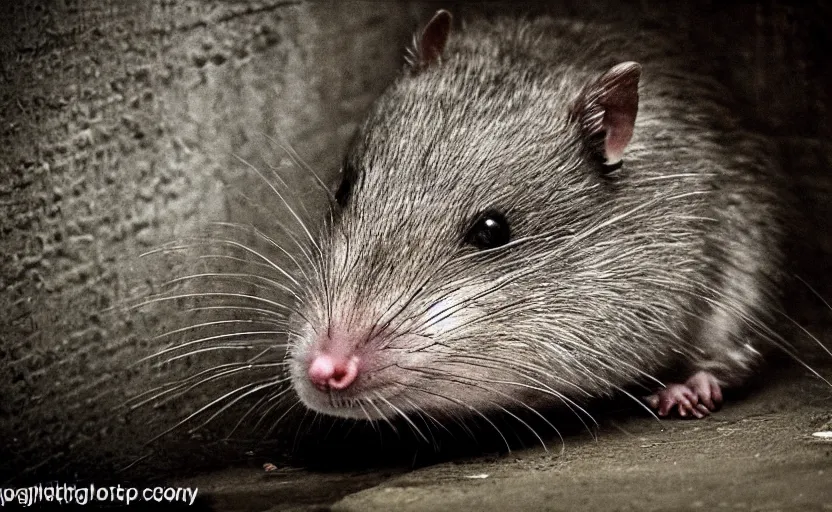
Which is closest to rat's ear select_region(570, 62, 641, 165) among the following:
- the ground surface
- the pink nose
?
the ground surface

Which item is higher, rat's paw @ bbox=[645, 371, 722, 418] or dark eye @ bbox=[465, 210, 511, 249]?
dark eye @ bbox=[465, 210, 511, 249]

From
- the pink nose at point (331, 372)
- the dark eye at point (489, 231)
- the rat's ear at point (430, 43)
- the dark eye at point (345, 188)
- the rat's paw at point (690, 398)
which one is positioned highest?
the rat's ear at point (430, 43)

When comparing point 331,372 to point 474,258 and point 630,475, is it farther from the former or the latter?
point 630,475

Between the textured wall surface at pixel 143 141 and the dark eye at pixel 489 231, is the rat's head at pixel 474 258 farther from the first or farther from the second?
the textured wall surface at pixel 143 141

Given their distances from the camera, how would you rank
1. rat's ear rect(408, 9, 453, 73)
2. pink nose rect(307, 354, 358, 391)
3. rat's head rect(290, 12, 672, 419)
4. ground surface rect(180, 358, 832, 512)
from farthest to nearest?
rat's ear rect(408, 9, 453, 73), rat's head rect(290, 12, 672, 419), pink nose rect(307, 354, 358, 391), ground surface rect(180, 358, 832, 512)

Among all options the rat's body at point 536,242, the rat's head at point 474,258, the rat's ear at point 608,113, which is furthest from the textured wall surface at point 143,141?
the rat's ear at point 608,113

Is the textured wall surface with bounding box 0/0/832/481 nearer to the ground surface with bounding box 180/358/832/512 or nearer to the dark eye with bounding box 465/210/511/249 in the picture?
the ground surface with bounding box 180/358/832/512

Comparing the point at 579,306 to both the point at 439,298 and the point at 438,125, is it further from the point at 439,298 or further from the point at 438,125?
the point at 438,125
